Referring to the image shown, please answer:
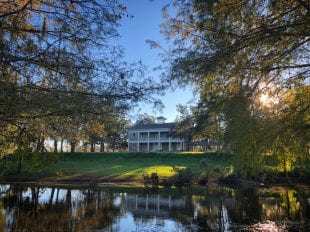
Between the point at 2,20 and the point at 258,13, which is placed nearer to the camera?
the point at 2,20

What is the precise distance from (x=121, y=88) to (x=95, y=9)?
1866mm

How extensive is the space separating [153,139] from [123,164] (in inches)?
997

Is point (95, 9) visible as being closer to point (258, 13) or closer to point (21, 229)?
point (258, 13)

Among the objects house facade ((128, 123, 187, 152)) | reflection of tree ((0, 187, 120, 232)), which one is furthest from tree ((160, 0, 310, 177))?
house facade ((128, 123, 187, 152))

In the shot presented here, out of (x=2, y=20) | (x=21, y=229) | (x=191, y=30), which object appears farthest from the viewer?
(x=21, y=229)

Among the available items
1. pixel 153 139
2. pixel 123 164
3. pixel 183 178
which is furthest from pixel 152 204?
pixel 153 139

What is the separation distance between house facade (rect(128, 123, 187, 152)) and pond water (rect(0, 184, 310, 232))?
43.0 metres

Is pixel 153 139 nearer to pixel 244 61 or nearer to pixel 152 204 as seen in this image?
pixel 152 204

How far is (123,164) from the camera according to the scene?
1889 inches

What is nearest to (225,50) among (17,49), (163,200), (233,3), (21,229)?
(233,3)

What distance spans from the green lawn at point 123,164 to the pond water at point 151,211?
8312 mm

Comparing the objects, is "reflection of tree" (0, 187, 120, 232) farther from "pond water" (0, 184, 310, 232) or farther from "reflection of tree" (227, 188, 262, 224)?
"reflection of tree" (227, 188, 262, 224)

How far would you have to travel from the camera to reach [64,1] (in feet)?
28.3

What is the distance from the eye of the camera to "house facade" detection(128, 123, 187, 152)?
7056cm
